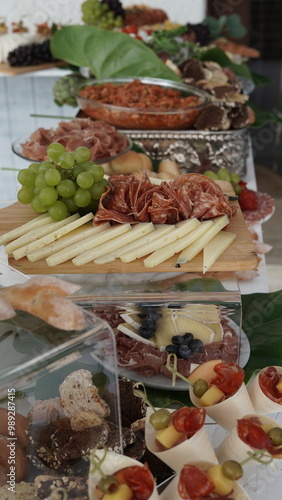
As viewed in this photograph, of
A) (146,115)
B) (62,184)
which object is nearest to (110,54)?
(146,115)

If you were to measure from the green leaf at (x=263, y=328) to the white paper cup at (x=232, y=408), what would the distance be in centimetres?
26

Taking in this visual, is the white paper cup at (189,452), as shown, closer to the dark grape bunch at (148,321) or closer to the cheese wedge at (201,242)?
the dark grape bunch at (148,321)

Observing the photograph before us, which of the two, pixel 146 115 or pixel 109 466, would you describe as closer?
pixel 109 466

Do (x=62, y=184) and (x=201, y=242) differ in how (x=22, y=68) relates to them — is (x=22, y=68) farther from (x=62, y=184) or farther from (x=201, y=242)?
(x=201, y=242)

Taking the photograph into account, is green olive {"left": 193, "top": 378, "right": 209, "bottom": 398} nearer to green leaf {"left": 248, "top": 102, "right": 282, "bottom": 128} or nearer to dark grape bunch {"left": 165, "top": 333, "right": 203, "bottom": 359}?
dark grape bunch {"left": 165, "top": 333, "right": 203, "bottom": 359}

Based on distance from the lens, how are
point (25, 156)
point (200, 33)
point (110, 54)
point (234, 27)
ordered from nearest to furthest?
point (25, 156) → point (110, 54) → point (200, 33) → point (234, 27)

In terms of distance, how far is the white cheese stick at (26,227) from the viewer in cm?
106

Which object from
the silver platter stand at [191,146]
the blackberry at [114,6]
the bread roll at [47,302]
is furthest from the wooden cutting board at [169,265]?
the blackberry at [114,6]

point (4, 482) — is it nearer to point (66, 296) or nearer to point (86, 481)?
point (86, 481)

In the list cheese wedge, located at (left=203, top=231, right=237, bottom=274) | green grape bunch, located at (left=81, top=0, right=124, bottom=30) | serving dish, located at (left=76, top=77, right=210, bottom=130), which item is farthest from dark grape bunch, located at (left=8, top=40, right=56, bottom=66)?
cheese wedge, located at (left=203, top=231, right=237, bottom=274)

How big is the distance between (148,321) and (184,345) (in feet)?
0.22

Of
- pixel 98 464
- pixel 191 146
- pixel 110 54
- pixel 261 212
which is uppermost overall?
pixel 98 464

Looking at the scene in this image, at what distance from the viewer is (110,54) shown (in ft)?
7.18

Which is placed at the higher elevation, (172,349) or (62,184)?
(62,184)
